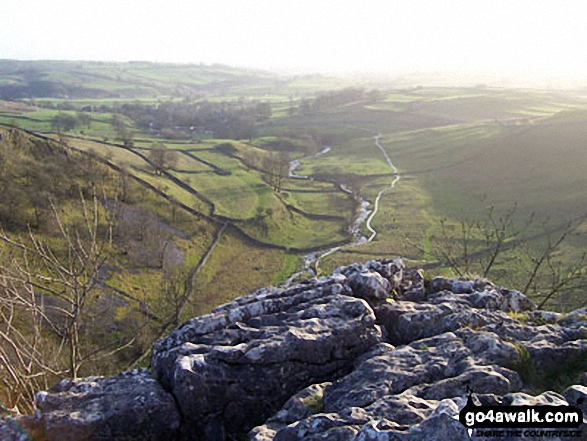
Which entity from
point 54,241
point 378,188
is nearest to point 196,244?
point 54,241

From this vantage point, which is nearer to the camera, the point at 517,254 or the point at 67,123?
the point at 517,254

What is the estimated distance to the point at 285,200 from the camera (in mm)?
102188

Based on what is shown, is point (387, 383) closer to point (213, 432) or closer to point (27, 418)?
point (213, 432)

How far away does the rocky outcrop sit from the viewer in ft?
32.8

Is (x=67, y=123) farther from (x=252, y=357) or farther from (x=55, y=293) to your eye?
(x=252, y=357)

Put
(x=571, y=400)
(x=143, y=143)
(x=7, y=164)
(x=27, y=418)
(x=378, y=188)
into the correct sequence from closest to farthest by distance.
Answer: (x=571, y=400) < (x=27, y=418) < (x=7, y=164) < (x=378, y=188) < (x=143, y=143)

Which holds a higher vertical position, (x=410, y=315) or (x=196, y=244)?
(x=410, y=315)

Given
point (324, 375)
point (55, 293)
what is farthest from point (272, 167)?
point (55, 293)

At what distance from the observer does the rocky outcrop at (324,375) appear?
10008mm

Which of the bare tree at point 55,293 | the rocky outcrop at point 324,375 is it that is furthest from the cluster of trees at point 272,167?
the rocky outcrop at point 324,375

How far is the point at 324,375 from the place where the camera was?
13469 millimetres

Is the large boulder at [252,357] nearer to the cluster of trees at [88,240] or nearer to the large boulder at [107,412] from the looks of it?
the large boulder at [107,412]

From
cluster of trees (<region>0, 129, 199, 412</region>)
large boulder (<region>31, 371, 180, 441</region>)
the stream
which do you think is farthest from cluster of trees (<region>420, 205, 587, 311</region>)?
large boulder (<region>31, 371, 180, 441</region>)

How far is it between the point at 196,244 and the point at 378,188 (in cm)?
5401
